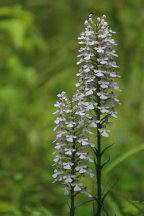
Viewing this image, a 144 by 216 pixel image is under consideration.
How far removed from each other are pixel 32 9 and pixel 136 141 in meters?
5.23

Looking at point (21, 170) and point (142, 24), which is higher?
point (142, 24)

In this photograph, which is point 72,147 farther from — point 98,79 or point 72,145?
point 98,79

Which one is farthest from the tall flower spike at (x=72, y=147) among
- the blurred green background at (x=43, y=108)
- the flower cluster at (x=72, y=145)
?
the blurred green background at (x=43, y=108)

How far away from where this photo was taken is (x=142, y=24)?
18.1 feet

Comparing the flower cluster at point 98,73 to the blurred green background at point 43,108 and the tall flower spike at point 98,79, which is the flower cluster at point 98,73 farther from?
the blurred green background at point 43,108

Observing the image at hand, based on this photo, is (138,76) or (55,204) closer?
(55,204)

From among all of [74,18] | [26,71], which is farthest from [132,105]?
[74,18]

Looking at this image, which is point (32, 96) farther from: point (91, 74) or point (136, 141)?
point (91, 74)

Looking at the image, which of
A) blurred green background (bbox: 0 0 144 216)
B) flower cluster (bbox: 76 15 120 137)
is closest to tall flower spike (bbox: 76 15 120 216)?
flower cluster (bbox: 76 15 120 137)

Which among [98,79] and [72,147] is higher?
[98,79]

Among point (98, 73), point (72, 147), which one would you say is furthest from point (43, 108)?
point (98, 73)

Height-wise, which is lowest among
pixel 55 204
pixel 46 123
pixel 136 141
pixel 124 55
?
pixel 55 204

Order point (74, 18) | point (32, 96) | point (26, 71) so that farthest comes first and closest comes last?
point (74, 18), point (32, 96), point (26, 71)

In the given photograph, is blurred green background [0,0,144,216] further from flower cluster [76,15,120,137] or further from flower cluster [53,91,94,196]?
flower cluster [76,15,120,137]
